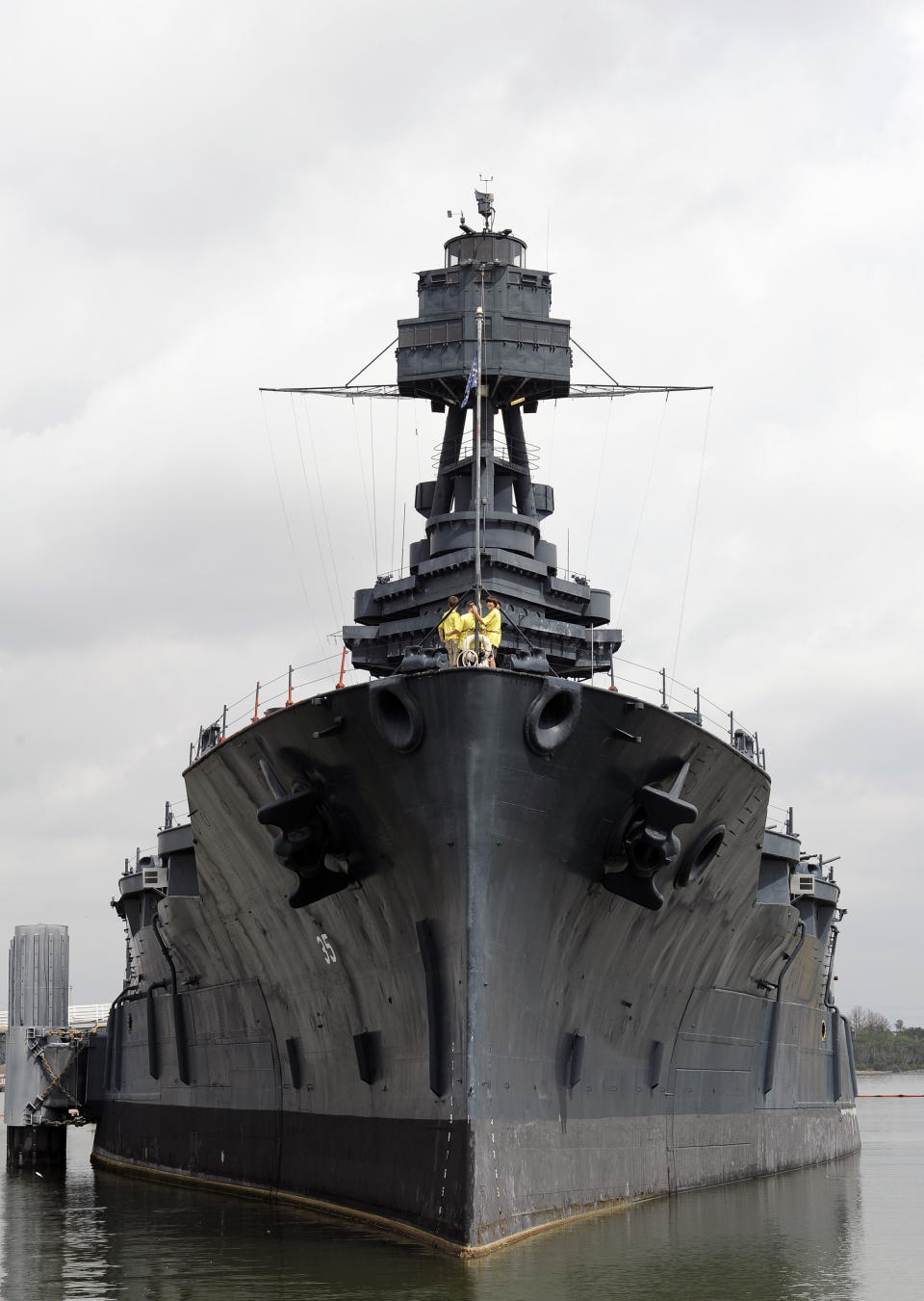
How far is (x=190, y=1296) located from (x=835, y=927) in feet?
69.6

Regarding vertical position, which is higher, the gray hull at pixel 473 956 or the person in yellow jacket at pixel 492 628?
the person in yellow jacket at pixel 492 628

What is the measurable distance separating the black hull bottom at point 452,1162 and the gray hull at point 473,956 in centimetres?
4

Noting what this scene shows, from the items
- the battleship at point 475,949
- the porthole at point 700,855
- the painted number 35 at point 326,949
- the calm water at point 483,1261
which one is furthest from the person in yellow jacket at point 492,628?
the calm water at point 483,1261

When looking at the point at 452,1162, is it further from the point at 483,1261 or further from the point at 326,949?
the point at 326,949

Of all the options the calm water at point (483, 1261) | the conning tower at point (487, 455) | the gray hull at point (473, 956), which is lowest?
the calm water at point (483, 1261)

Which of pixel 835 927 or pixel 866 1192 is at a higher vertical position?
pixel 835 927

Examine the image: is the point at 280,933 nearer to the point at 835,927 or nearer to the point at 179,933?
the point at 179,933

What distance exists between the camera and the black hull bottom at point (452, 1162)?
46.0 ft

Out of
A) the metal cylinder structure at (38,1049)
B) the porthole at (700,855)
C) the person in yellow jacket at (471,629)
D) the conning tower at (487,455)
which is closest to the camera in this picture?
the person in yellow jacket at (471,629)

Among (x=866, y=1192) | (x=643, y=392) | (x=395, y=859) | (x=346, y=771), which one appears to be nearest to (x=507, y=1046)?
(x=395, y=859)

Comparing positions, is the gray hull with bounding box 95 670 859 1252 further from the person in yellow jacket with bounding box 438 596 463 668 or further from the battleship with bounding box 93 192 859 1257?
the person in yellow jacket with bounding box 438 596 463 668

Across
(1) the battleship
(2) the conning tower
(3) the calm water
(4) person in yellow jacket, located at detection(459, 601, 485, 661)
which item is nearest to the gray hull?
(1) the battleship

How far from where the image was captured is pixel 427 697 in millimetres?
14211

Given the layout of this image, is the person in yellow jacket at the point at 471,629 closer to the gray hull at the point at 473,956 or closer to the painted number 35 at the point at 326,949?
the gray hull at the point at 473,956
